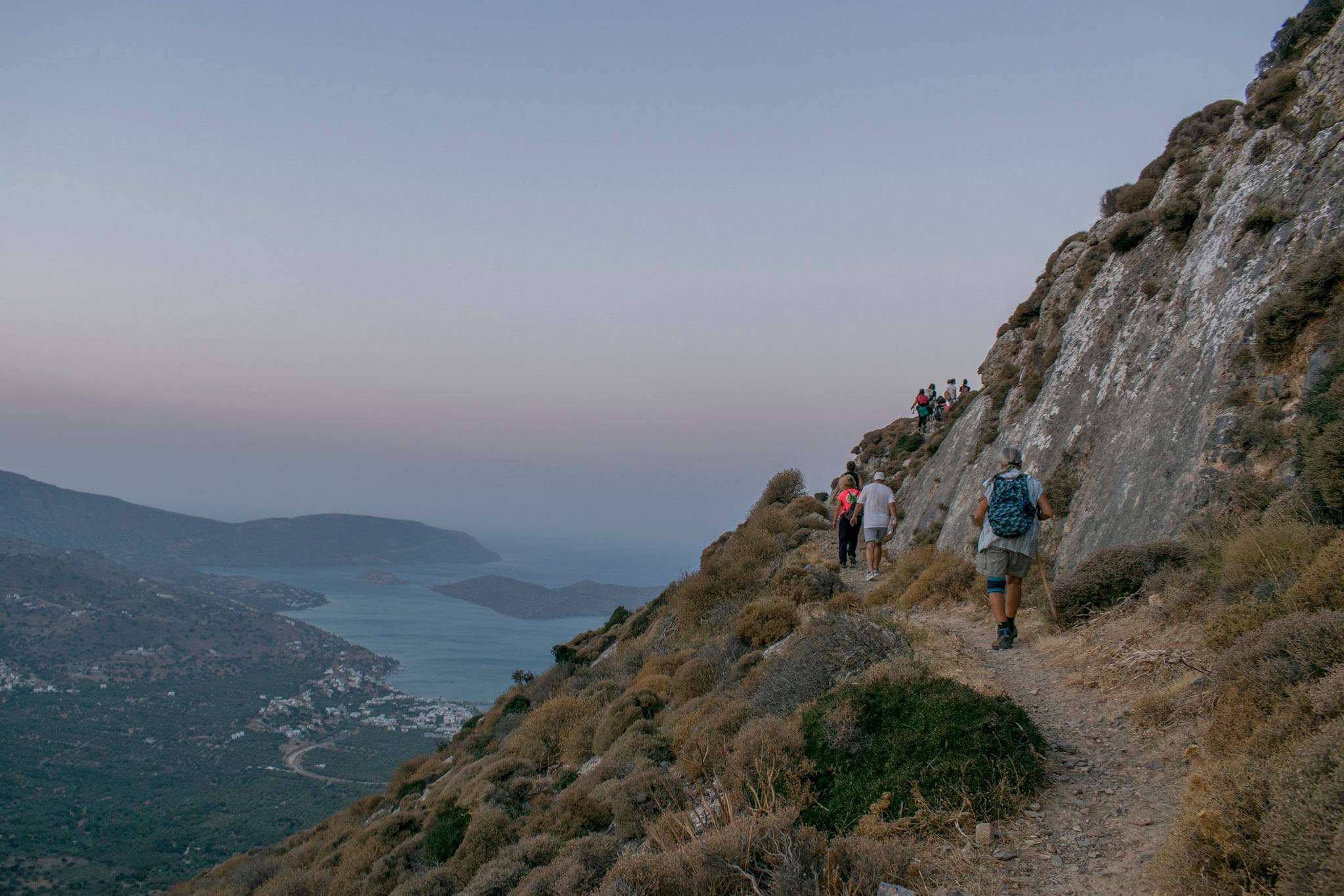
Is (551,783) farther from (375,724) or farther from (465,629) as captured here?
(465,629)

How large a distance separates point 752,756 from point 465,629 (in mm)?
140103

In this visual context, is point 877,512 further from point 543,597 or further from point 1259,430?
point 543,597

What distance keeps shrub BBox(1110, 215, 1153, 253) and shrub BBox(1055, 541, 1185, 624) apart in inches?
322

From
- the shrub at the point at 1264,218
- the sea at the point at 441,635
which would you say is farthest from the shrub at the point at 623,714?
the sea at the point at 441,635

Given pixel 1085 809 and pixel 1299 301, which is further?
pixel 1299 301

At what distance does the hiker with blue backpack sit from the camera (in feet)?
23.5

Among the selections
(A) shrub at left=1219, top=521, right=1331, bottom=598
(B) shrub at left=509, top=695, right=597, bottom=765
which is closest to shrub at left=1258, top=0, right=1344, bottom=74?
(A) shrub at left=1219, top=521, right=1331, bottom=598

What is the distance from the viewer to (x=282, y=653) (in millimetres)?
88938

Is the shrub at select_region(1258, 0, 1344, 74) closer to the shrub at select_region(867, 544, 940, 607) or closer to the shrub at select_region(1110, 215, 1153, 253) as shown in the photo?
the shrub at select_region(1110, 215, 1153, 253)

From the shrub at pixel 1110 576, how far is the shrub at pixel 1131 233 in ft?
26.8

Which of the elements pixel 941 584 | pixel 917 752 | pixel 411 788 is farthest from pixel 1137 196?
pixel 411 788

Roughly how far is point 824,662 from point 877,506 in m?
5.92

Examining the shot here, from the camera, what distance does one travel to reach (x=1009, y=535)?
23.5 ft

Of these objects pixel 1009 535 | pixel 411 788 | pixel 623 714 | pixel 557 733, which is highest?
pixel 1009 535
